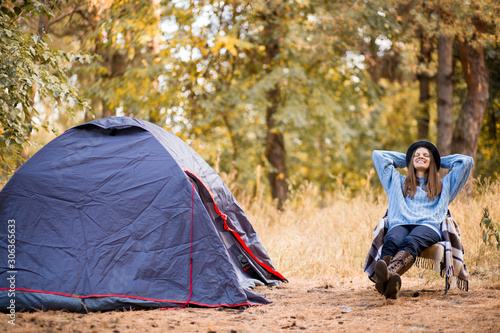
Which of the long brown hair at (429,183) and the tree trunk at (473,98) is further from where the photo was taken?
the tree trunk at (473,98)

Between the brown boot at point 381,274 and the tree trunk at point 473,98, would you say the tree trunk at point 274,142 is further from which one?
the brown boot at point 381,274

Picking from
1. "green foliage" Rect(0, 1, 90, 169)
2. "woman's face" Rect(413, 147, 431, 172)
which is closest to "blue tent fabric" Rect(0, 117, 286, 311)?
"green foliage" Rect(0, 1, 90, 169)

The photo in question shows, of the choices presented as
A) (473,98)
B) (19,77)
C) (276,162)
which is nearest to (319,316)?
(19,77)

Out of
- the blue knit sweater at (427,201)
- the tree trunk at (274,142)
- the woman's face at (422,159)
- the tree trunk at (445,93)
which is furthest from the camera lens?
the tree trunk at (274,142)

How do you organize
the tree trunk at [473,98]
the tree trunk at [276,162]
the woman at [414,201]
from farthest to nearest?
the tree trunk at [276,162] → the tree trunk at [473,98] → the woman at [414,201]

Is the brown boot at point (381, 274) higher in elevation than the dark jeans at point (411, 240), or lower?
lower

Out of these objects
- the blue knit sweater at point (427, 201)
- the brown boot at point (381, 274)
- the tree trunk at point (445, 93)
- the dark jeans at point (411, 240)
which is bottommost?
the brown boot at point (381, 274)

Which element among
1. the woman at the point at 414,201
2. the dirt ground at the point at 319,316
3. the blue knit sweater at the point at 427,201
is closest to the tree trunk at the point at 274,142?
the woman at the point at 414,201

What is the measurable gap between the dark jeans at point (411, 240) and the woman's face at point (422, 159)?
0.60m

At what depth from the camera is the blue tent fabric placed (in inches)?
139

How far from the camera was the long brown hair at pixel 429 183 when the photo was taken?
13.1ft

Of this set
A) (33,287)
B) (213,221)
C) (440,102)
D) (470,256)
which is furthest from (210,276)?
(440,102)

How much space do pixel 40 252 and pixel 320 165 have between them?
1352 centimetres

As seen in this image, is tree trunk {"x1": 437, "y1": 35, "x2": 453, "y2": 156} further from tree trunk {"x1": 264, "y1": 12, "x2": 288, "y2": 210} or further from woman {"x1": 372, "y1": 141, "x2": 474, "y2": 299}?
woman {"x1": 372, "y1": 141, "x2": 474, "y2": 299}
